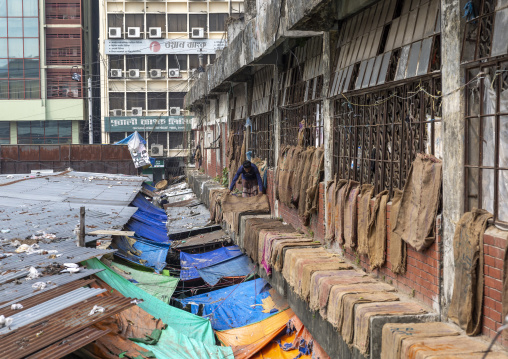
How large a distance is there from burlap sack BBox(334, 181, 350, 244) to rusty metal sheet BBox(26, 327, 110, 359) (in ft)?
10.5

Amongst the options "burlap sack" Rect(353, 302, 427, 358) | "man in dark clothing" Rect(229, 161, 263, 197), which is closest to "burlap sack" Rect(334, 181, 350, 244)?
"burlap sack" Rect(353, 302, 427, 358)

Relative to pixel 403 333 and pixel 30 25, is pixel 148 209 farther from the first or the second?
pixel 30 25

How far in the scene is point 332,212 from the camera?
768cm

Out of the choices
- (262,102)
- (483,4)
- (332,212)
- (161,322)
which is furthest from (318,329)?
(262,102)

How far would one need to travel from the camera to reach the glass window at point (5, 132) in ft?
137

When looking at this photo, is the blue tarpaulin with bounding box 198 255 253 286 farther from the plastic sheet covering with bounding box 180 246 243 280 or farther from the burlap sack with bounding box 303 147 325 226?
the burlap sack with bounding box 303 147 325 226

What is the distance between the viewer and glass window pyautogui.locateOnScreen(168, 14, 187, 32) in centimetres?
3969

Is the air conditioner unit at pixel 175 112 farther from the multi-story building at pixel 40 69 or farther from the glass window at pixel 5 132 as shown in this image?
the glass window at pixel 5 132

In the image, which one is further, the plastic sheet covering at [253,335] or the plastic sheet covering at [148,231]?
the plastic sheet covering at [148,231]

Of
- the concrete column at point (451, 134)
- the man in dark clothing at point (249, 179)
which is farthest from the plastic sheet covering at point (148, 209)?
the concrete column at point (451, 134)

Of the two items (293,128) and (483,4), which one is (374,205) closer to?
(483,4)

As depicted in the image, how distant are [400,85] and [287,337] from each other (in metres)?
4.74

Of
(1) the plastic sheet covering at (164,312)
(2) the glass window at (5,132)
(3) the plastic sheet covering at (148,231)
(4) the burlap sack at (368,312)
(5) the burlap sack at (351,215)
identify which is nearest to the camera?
(4) the burlap sack at (368,312)

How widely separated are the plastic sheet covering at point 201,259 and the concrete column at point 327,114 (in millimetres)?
5102
